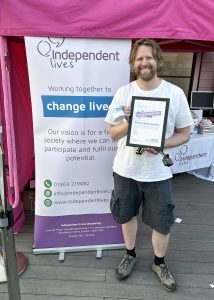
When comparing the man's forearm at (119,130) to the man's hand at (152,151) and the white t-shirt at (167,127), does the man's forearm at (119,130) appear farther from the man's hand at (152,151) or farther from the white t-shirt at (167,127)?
the man's hand at (152,151)

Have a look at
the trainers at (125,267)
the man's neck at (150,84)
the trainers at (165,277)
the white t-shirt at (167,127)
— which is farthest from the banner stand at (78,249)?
the man's neck at (150,84)

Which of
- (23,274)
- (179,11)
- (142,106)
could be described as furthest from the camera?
(23,274)

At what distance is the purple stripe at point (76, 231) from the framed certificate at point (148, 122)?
1.00 meters

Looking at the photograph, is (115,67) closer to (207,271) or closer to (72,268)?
(72,268)

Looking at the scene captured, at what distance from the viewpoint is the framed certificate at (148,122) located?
1882 millimetres

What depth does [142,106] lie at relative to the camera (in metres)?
1.89

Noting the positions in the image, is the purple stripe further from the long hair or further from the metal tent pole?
the long hair

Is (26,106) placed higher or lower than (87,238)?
higher

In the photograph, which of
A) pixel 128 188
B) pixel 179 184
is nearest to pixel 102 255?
pixel 128 188

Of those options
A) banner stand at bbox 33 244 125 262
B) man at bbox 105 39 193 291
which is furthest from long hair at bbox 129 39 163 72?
banner stand at bbox 33 244 125 262

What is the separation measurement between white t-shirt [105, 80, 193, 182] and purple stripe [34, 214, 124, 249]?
2.44 feet

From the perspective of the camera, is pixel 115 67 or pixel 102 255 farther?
pixel 102 255

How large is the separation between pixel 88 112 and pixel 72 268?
1.31 m

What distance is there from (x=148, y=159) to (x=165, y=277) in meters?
1.00
